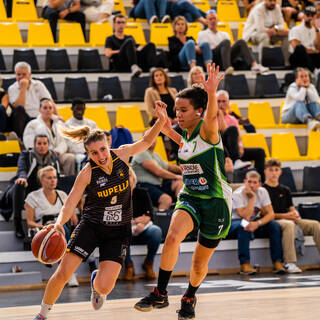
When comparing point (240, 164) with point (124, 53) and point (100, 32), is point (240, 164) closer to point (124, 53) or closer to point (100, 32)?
point (124, 53)

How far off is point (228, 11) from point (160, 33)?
6.83 ft

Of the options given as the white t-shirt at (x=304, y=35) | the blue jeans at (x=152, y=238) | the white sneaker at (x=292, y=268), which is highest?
the white t-shirt at (x=304, y=35)

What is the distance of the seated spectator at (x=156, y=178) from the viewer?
30.9ft

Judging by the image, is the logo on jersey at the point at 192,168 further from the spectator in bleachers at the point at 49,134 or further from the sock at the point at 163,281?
the spectator in bleachers at the point at 49,134

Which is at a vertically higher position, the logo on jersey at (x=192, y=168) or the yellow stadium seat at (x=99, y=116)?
the logo on jersey at (x=192, y=168)

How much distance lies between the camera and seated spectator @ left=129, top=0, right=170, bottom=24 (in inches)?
519

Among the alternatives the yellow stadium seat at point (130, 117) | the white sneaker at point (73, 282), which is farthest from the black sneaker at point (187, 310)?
the yellow stadium seat at point (130, 117)

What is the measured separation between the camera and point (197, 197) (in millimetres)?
5348

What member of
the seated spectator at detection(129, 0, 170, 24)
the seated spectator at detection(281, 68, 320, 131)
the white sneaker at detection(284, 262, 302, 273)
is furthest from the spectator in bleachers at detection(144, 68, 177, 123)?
the seated spectator at detection(129, 0, 170, 24)

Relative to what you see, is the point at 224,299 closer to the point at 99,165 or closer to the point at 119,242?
the point at 119,242

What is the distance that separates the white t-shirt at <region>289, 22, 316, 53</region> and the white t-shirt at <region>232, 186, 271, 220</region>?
175 inches

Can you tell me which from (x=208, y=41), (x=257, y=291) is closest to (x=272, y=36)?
(x=208, y=41)

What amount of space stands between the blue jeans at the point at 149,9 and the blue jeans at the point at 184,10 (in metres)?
0.26

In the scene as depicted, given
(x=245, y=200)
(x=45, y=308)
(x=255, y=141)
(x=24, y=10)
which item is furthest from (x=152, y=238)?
(x=24, y=10)
